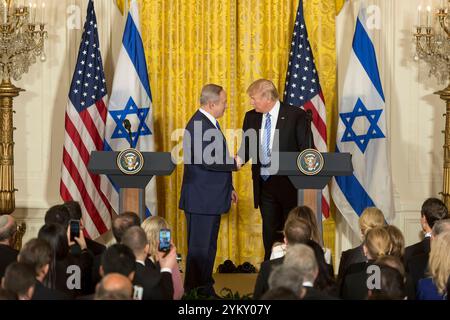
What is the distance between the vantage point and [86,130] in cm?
959

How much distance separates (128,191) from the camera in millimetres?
8156

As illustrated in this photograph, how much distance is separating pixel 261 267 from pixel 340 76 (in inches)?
184

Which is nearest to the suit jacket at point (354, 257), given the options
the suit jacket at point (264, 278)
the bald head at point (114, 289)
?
the suit jacket at point (264, 278)

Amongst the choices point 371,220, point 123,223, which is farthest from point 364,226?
point 123,223

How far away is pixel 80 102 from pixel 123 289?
5530mm

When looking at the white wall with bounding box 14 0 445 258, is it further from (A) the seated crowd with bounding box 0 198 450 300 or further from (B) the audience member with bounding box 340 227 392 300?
(B) the audience member with bounding box 340 227 392 300

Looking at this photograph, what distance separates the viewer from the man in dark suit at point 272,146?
27.6 ft

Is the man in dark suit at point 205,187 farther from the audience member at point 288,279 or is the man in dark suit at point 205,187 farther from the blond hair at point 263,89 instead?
the audience member at point 288,279

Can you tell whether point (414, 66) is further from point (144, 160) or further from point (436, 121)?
point (144, 160)

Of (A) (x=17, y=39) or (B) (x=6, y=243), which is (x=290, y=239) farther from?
(A) (x=17, y=39)

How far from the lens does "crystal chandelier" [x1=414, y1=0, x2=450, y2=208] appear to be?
9250 mm

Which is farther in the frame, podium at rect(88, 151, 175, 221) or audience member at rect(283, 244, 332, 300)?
podium at rect(88, 151, 175, 221)

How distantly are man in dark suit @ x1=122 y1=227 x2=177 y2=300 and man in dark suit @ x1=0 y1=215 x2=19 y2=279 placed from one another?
1.11m

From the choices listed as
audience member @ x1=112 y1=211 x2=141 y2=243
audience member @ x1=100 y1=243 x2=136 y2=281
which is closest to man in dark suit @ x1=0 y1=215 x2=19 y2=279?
audience member @ x1=112 y1=211 x2=141 y2=243
